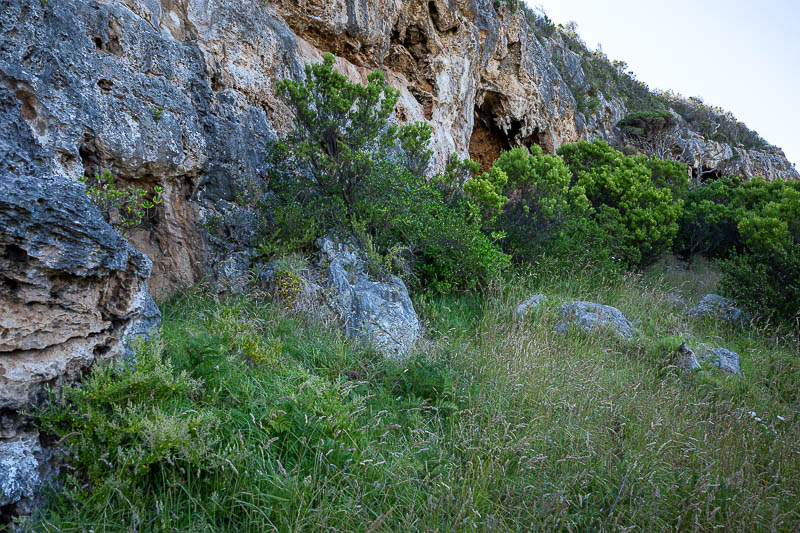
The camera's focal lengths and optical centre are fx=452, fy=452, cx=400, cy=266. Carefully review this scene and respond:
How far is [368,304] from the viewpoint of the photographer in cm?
446

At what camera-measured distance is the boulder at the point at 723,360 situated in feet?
15.6

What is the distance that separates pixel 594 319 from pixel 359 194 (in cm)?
315

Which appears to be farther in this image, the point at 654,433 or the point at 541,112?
the point at 541,112

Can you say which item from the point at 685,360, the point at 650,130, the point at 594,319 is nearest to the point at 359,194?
the point at 594,319

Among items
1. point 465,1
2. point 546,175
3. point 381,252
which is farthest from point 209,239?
point 465,1

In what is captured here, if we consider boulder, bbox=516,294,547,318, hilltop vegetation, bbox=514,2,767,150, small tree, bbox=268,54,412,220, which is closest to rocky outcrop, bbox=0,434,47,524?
small tree, bbox=268,54,412,220

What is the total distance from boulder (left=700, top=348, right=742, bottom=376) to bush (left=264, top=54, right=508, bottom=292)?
96.3 inches

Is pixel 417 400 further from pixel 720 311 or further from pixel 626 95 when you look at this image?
pixel 626 95

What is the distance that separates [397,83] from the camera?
966 centimetres

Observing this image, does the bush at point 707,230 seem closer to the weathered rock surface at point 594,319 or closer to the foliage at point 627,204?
the foliage at point 627,204

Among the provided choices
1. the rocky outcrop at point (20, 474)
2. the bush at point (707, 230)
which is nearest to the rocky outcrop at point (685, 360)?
the rocky outcrop at point (20, 474)

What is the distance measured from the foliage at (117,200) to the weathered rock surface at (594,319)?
14.7 feet

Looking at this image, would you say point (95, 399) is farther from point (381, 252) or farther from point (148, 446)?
point (381, 252)

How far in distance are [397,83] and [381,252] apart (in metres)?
5.62
